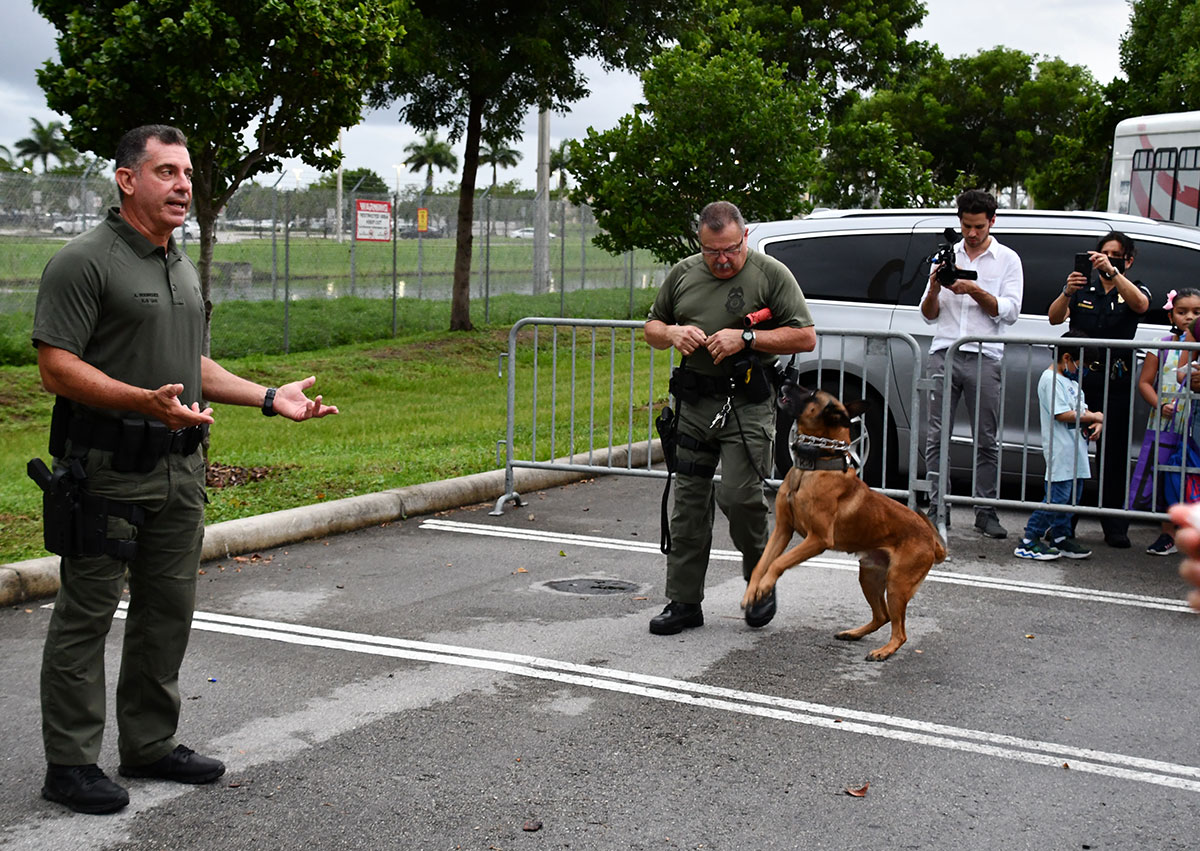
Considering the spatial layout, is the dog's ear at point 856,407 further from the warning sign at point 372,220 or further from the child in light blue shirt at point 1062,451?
the warning sign at point 372,220

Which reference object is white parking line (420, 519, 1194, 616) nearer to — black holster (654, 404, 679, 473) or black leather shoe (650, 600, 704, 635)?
black leather shoe (650, 600, 704, 635)

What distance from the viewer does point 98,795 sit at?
3.92 m

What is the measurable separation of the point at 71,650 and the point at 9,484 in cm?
565

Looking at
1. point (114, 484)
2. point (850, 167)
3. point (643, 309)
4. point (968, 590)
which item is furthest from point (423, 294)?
point (114, 484)

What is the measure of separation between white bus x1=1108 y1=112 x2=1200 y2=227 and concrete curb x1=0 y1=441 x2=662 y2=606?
6.77 metres

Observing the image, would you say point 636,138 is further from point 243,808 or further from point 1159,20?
point 1159,20

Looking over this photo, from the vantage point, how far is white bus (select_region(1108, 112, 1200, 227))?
42.3 ft

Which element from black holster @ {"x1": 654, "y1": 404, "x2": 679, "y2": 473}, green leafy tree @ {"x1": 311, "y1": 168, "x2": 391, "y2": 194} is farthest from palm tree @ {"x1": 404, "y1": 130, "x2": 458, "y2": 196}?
black holster @ {"x1": 654, "y1": 404, "x2": 679, "y2": 473}

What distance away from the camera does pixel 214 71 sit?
340 inches

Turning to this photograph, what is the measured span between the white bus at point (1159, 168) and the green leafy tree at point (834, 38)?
1627 centimetres

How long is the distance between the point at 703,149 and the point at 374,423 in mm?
5597

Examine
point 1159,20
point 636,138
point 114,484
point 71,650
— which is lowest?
point 71,650

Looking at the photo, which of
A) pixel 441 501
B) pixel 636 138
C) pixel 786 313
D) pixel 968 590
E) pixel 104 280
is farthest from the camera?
pixel 636 138

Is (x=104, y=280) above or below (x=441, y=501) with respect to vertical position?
above
